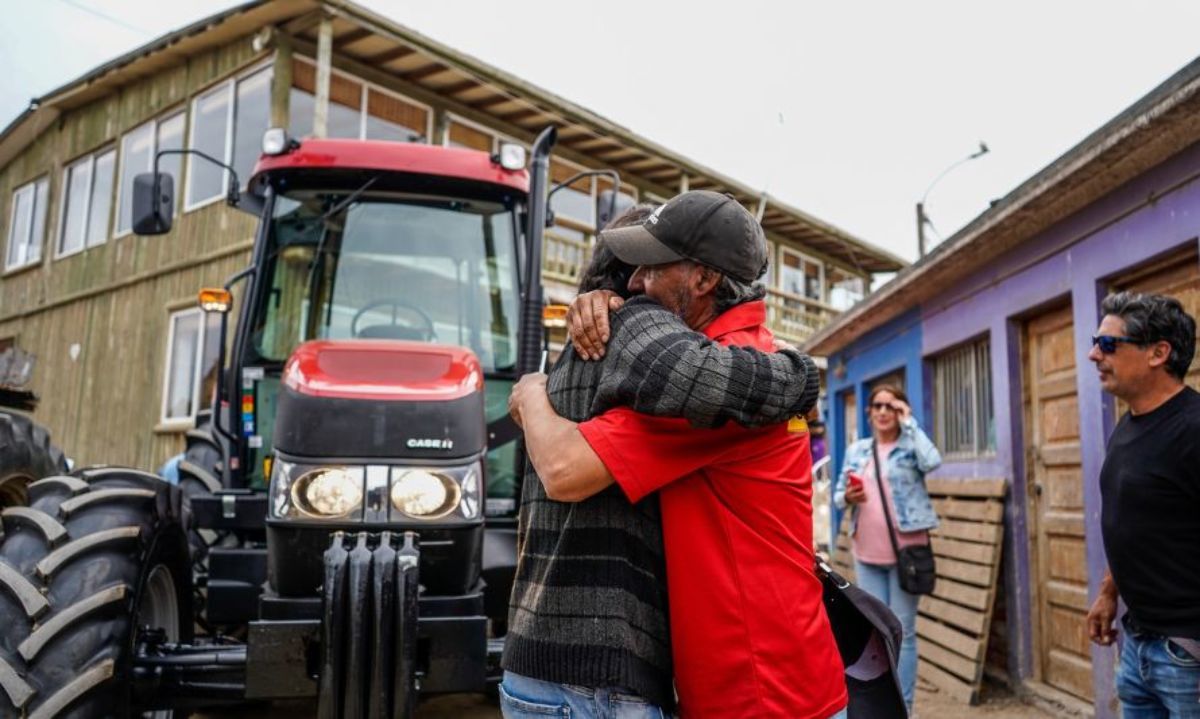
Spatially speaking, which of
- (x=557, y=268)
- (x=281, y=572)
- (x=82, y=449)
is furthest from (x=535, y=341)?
(x=82, y=449)

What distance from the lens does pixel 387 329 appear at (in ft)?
15.0

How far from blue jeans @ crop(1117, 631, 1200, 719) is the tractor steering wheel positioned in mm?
3050

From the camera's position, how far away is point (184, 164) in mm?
14383

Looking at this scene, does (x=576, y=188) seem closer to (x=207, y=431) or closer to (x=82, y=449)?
(x=82, y=449)

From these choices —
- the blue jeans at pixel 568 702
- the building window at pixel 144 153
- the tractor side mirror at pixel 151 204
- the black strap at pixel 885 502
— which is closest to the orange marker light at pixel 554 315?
the tractor side mirror at pixel 151 204

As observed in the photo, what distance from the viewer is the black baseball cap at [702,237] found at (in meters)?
1.83

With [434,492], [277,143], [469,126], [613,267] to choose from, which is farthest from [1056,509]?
[469,126]

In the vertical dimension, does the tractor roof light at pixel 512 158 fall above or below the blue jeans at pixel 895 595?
above

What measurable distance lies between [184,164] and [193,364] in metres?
3.09

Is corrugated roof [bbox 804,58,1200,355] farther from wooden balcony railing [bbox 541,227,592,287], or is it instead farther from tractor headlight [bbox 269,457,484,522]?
wooden balcony railing [bbox 541,227,592,287]

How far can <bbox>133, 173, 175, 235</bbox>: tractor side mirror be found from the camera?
4.74 m

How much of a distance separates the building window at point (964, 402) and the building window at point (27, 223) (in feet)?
52.6

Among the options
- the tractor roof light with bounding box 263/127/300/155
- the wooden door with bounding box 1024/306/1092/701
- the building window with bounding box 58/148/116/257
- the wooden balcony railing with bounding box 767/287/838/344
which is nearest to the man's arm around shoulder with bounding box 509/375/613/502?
the tractor roof light with bounding box 263/127/300/155

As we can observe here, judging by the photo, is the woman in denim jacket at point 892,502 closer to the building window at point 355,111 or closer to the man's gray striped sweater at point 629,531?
the man's gray striped sweater at point 629,531
